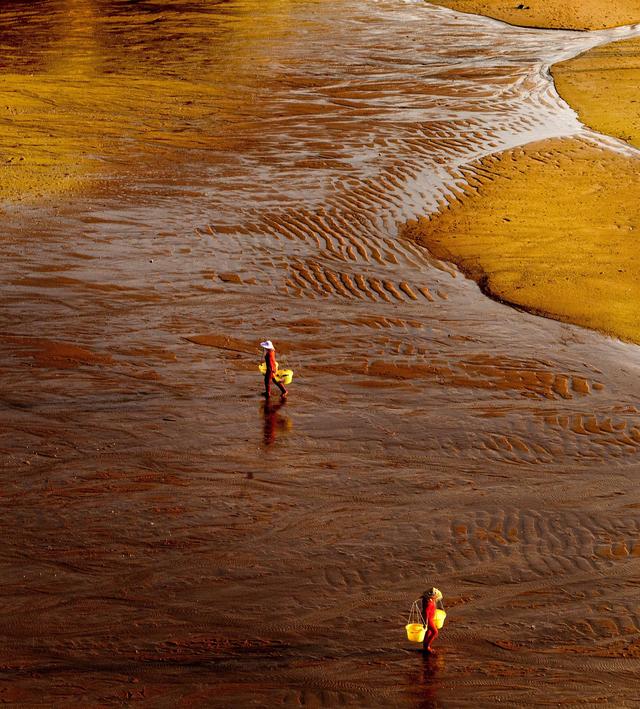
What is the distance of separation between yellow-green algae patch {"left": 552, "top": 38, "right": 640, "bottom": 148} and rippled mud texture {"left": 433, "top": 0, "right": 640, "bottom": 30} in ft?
12.0

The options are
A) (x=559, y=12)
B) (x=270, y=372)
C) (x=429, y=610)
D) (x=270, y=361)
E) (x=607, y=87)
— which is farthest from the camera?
(x=559, y=12)

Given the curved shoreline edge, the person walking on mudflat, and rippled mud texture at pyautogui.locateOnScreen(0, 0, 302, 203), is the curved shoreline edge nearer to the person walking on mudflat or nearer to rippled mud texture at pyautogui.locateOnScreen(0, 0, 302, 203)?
the person walking on mudflat

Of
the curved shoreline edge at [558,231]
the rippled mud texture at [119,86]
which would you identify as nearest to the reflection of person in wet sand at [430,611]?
the curved shoreline edge at [558,231]

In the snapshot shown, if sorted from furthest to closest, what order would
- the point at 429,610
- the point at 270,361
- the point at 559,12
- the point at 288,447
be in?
the point at 559,12, the point at 270,361, the point at 288,447, the point at 429,610

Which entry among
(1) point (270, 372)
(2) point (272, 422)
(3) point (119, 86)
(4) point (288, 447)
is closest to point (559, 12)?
(3) point (119, 86)

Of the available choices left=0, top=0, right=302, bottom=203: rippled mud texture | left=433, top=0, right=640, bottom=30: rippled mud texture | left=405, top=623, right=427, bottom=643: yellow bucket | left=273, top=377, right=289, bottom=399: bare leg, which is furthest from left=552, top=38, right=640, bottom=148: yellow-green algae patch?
left=405, top=623, right=427, bottom=643: yellow bucket

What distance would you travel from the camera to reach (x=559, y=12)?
115 ft

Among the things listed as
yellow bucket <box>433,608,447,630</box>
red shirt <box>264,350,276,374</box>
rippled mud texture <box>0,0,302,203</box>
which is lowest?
yellow bucket <box>433,608,447,630</box>

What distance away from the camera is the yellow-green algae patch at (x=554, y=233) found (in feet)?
45.6

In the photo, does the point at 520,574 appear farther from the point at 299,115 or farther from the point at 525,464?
the point at 299,115

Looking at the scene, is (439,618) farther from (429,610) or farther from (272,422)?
(272,422)

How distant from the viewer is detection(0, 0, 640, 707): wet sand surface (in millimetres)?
7395

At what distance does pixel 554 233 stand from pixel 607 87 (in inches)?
438

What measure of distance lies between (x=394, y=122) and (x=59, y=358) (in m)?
12.8
